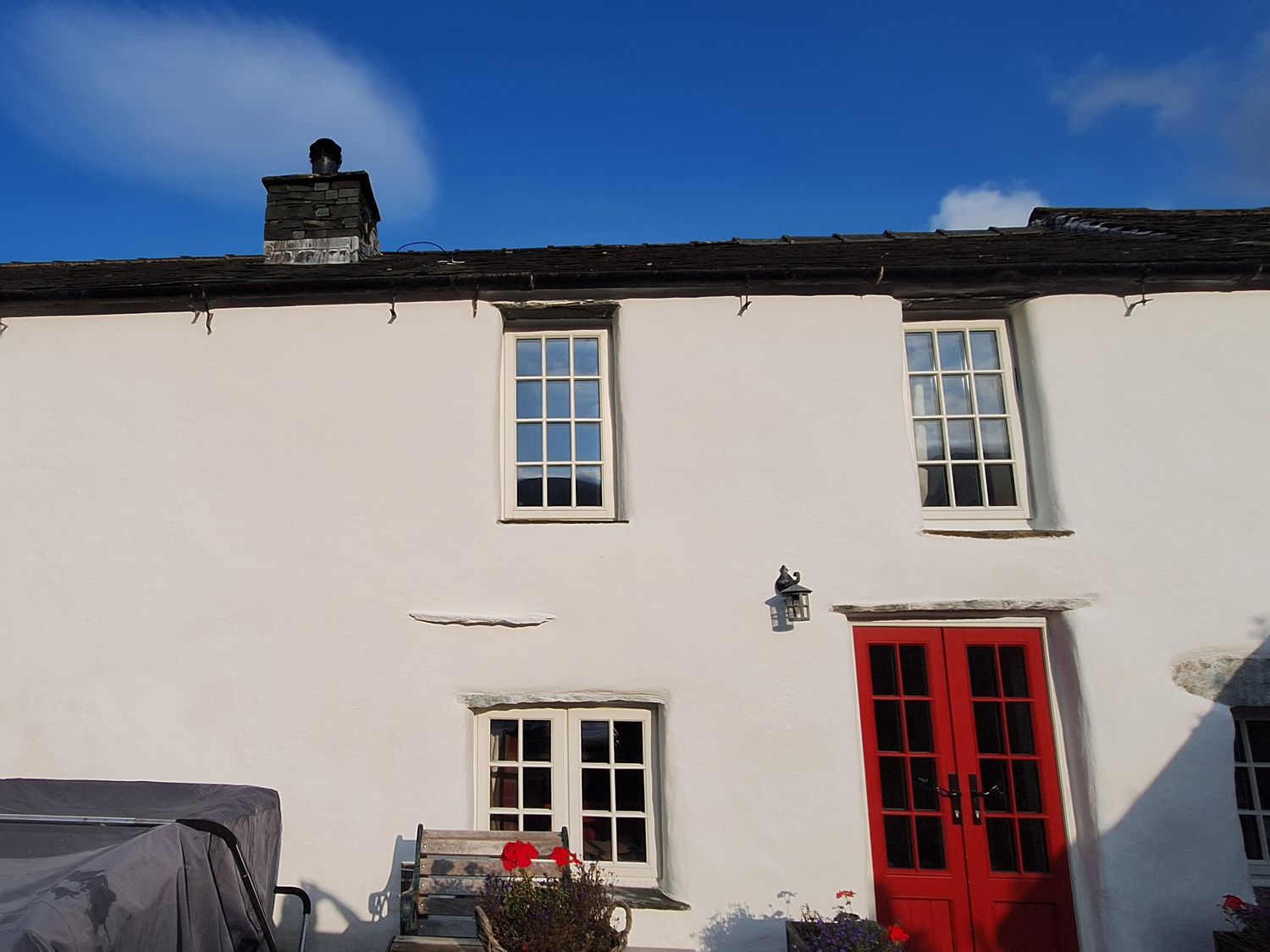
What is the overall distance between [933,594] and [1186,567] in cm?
188

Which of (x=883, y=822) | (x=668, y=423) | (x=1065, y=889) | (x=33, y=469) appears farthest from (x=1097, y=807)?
(x=33, y=469)

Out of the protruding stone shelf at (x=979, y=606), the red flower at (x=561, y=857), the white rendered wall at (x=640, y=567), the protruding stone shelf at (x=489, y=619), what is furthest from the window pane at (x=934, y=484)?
the red flower at (x=561, y=857)

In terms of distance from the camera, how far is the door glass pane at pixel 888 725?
6066 mm

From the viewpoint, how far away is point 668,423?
255 inches

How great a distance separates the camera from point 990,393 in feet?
22.1

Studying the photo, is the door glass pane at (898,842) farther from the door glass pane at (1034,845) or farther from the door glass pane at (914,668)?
the door glass pane at (914,668)

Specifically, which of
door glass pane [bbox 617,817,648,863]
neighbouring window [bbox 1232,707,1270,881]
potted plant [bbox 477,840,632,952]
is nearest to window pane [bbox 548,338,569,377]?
door glass pane [bbox 617,817,648,863]

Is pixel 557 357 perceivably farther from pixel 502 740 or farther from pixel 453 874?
pixel 453 874

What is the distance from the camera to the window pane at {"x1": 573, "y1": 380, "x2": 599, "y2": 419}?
22.2 ft

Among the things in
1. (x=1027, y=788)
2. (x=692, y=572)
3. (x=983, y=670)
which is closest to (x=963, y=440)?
Answer: (x=983, y=670)

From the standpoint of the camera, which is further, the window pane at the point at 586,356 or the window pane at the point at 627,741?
the window pane at the point at 586,356

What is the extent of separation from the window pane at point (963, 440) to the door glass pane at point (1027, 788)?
237 centimetres

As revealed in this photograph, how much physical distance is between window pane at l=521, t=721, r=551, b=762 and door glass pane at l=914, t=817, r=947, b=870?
9.08 ft

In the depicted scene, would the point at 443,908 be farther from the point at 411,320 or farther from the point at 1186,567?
the point at 1186,567
